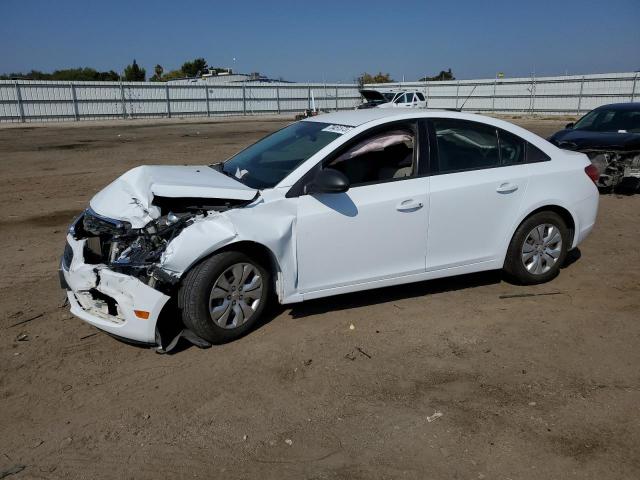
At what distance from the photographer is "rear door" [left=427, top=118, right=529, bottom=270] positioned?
4.91m

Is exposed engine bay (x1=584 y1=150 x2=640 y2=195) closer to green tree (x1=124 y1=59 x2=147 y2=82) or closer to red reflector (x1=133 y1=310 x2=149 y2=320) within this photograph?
red reflector (x1=133 y1=310 x2=149 y2=320)

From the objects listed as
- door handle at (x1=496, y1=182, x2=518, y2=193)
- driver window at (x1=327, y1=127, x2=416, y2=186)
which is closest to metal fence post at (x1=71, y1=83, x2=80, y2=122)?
driver window at (x1=327, y1=127, x2=416, y2=186)

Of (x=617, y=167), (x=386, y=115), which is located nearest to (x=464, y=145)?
(x=386, y=115)

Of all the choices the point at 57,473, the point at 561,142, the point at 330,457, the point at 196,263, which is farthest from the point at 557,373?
the point at 561,142

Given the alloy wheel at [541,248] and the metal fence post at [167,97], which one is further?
the metal fence post at [167,97]

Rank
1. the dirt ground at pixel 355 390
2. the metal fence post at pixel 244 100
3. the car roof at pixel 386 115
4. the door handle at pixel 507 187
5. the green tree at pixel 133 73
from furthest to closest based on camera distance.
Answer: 1. the green tree at pixel 133 73
2. the metal fence post at pixel 244 100
3. the door handle at pixel 507 187
4. the car roof at pixel 386 115
5. the dirt ground at pixel 355 390

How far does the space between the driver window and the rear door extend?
0.24 metres

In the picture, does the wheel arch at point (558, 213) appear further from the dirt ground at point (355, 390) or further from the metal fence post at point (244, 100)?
the metal fence post at point (244, 100)

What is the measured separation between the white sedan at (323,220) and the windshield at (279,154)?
0.02m

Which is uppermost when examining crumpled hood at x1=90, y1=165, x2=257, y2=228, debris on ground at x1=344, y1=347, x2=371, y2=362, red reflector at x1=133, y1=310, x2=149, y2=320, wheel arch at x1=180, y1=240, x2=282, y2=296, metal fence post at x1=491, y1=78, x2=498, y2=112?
metal fence post at x1=491, y1=78, x2=498, y2=112

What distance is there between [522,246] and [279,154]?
246 cm

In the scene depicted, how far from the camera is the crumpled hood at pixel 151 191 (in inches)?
167

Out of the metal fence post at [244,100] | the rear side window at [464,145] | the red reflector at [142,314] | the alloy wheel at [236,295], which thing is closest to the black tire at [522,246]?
the rear side window at [464,145]

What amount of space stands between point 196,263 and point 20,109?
35.1 m
